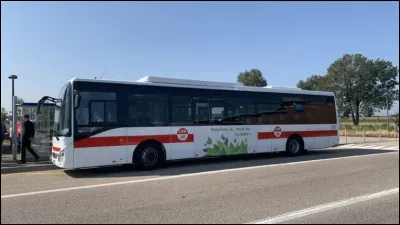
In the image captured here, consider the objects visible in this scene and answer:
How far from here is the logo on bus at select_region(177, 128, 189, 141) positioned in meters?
13.0

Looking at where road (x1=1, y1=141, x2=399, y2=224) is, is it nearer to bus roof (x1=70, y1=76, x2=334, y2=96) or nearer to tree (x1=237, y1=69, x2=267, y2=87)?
bus roof (x1=70, y1=76, x2=334, y2=96)

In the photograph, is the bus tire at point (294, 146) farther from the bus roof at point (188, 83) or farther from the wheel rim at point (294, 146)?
the bus roof at point (188, 83)

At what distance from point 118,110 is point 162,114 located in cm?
157

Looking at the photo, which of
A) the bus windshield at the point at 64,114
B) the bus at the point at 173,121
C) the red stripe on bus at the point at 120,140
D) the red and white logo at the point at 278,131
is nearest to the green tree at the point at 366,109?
the bus at the point at 173,121

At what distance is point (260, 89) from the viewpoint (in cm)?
1566

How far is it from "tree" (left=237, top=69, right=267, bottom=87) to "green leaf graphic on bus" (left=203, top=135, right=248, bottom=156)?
152 ft

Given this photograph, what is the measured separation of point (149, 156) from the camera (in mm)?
12305

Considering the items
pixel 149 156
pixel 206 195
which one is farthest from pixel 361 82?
pixel 206 195

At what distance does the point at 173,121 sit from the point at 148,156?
1.49m

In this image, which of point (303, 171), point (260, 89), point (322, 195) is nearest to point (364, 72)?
point (260, 89)

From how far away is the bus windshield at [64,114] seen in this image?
11.0m

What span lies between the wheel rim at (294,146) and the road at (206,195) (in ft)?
13.0

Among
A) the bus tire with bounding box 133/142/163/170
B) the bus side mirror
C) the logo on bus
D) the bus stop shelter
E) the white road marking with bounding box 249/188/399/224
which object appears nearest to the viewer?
the white road marking with bounding box 249/188/399/224

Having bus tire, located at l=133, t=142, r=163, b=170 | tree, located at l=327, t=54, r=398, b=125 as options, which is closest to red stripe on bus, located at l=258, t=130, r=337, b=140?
bus tire, located at l=133, t=142, r=163, b=170
